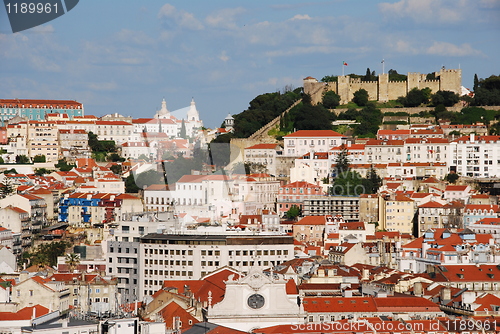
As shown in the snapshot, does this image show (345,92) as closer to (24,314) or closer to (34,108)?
(34,108)

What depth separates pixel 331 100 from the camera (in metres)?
83.4

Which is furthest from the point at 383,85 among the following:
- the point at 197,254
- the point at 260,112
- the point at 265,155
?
the point at 197,254

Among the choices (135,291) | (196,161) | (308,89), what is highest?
(308,89)

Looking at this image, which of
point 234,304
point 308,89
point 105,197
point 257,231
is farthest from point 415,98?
point 234,304

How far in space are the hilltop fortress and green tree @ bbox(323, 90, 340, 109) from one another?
2.97ft

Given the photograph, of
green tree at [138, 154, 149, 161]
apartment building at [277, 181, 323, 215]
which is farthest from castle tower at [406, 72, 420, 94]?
green tree at [138, 154, 149, 161]

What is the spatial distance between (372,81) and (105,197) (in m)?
26.5

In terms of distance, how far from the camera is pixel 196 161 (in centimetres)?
7894

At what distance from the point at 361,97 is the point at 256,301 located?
5287 centimetres

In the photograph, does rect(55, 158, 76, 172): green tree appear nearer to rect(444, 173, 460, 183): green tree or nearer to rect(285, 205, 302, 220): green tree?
rect(285, 205, 302, 220): green tree

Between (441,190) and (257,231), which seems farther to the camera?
(441,190)

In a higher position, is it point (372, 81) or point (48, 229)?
point (372, 81)

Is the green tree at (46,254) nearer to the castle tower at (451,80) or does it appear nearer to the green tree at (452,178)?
the green tree at (452,178)

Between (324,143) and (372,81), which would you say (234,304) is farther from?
(372,81)
